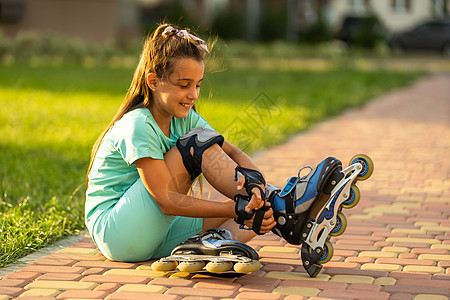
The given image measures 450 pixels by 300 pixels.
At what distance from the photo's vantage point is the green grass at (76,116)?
4426 mm

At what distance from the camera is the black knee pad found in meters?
3.32

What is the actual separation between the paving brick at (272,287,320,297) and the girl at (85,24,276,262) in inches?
10.5

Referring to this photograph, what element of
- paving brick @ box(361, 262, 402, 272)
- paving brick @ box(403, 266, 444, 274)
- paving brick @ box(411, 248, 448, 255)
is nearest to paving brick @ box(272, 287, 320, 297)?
paving brick @ box(361, 262, 402, 272)

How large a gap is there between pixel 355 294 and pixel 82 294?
3.78ft

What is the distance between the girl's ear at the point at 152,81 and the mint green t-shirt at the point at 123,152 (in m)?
0.11

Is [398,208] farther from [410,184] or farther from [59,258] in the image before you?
[59,258]

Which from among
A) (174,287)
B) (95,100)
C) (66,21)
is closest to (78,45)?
(66,21)

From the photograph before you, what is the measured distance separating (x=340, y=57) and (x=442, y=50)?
11.2 metres

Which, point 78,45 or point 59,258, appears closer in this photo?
point 59,258

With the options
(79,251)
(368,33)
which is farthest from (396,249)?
(368,33)

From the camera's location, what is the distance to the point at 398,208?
4.98 meters

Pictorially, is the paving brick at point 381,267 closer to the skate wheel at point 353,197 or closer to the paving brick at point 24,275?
the skate wheel at point 353,197

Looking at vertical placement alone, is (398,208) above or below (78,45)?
below

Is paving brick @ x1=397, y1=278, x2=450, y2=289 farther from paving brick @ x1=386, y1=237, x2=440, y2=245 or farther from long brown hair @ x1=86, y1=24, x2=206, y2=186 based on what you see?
long brown hair @ x1=86, y1=24, x2=206, y2=186
